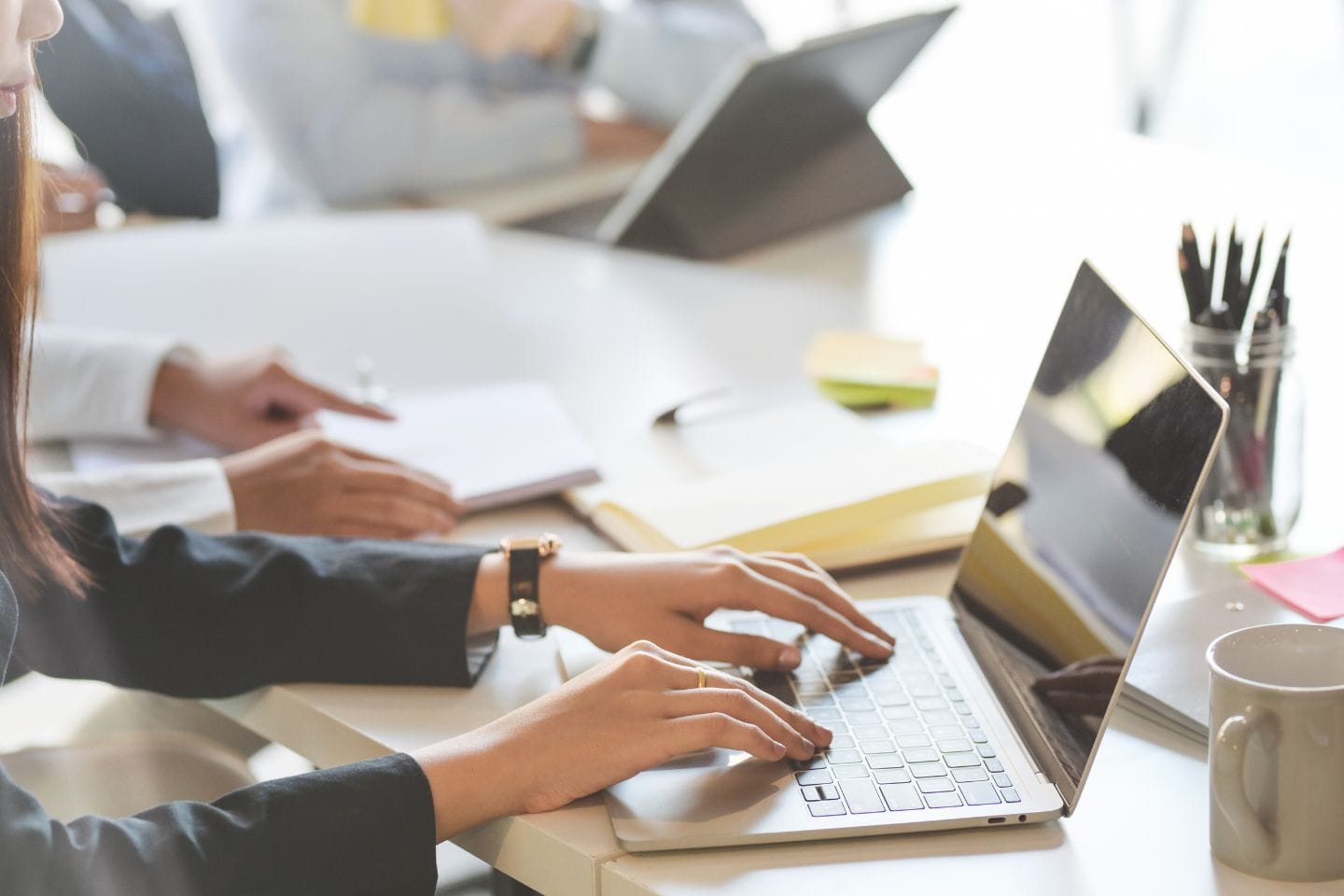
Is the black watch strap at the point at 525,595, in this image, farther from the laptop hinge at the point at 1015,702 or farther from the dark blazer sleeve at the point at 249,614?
the laptop hinge at the point at 1015,702

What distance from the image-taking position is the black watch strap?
3.19ft

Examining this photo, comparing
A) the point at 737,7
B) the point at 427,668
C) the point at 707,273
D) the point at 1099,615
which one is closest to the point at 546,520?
the point at 427,668

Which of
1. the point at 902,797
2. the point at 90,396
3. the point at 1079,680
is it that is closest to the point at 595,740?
the point at 902,797

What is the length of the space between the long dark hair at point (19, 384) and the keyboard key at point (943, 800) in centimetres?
59

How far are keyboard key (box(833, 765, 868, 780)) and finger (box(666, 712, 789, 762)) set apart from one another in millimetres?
34

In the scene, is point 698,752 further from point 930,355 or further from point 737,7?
point 737,7

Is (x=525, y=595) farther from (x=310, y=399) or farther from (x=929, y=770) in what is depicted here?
(x=310, y=399)

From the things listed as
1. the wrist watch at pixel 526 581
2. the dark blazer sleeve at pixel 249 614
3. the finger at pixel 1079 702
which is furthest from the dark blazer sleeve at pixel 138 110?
the finger at pixel 1079 702

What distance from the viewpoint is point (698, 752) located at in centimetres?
83

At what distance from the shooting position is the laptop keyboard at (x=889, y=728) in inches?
30.5

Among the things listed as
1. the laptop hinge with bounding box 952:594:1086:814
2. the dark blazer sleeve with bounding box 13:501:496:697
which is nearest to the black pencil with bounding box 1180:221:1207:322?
the laptop hinge with bounding box 952:594:1086:814

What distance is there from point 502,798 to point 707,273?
3.39 feet

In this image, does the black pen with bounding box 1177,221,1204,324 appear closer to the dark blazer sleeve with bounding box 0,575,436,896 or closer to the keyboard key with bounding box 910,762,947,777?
the keyboard key with bounding box 910,762,947,777

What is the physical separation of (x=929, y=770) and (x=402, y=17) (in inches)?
64.2
